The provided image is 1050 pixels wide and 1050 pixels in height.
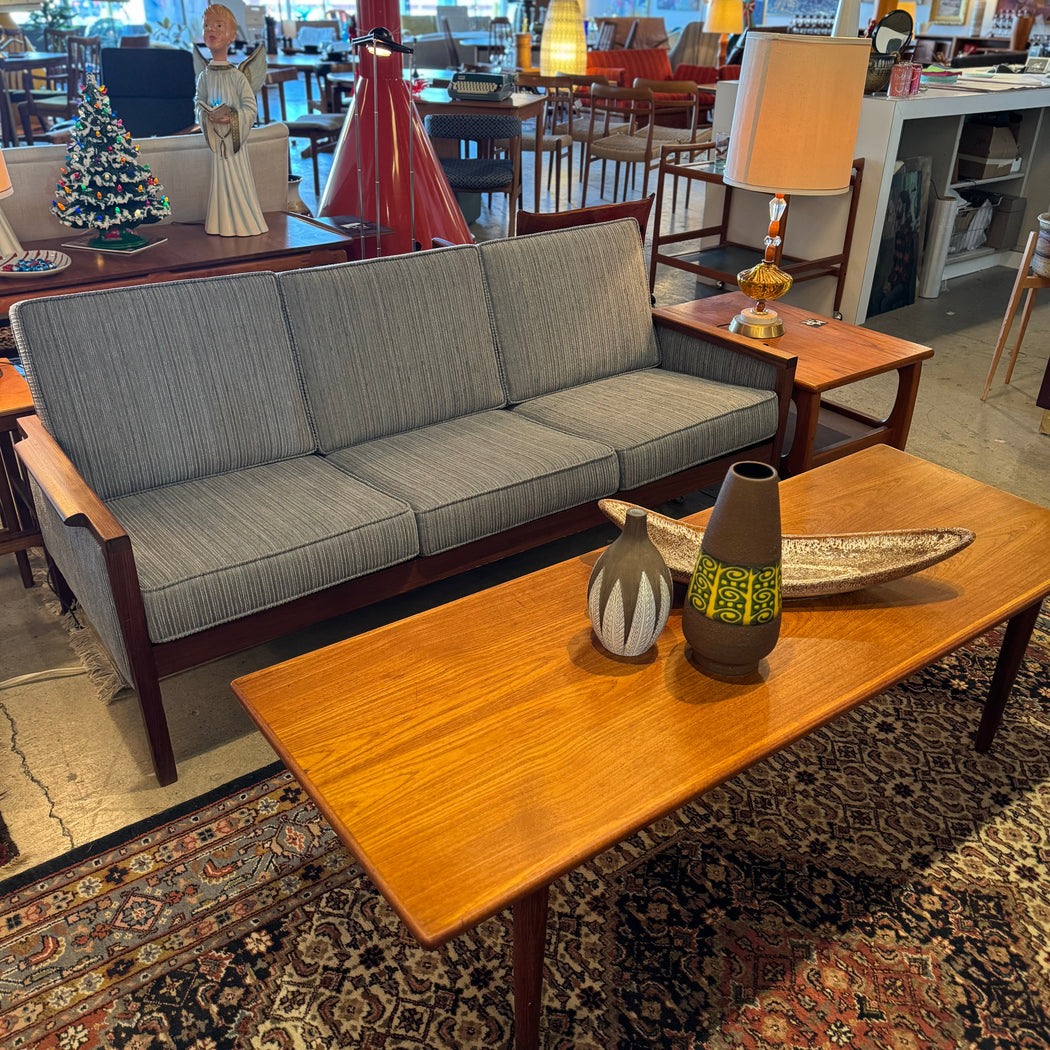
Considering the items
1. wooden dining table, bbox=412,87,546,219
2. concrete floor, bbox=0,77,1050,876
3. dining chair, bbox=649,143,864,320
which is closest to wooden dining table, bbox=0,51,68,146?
wooden dining table, bbox=412,87,546,219

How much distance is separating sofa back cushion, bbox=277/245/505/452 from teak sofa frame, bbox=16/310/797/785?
453mm

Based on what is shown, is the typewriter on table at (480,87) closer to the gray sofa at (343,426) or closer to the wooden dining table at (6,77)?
the gray sofa at (343,426)

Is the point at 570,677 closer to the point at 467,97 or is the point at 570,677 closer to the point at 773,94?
the point at 773,94

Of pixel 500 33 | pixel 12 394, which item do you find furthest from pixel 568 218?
pixel 500 33

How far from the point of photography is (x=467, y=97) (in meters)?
5.44

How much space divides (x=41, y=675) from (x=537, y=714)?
1334 millimetres

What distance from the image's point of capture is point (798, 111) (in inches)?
103

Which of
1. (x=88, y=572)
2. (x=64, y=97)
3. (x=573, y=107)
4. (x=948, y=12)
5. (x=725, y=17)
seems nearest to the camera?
(x=88, y=572)

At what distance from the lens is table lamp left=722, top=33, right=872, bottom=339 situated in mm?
2545

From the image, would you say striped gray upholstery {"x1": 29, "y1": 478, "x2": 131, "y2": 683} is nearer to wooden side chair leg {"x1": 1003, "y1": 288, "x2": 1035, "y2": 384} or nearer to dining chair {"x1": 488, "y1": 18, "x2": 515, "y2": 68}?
wooden side chair leg {"x1": 1003, "y1": 288, "x2": 1035, "y2": 384}

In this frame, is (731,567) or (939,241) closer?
(731,567)

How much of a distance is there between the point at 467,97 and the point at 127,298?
3845mm

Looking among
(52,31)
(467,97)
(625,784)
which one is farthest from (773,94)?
(52,31)

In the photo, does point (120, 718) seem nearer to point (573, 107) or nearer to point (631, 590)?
point (631, 590)
